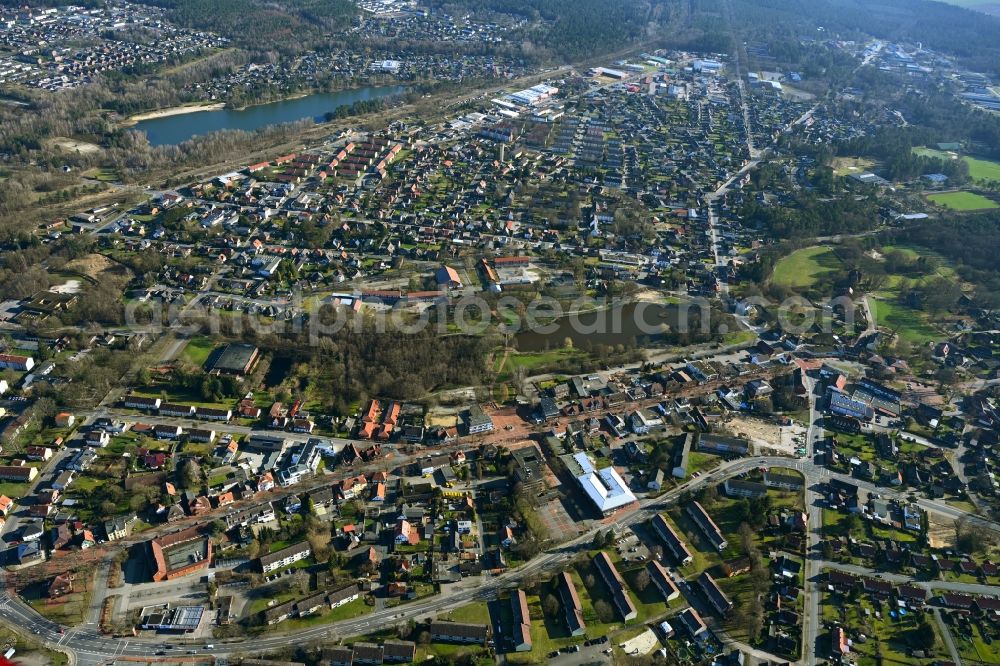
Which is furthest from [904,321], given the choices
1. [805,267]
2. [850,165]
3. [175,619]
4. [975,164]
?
[175,619]

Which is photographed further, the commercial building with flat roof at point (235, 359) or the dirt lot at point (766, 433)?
the commercial building with flat roof at point (235, 359)

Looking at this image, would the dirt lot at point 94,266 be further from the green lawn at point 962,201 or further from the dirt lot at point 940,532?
the green lawn at point 962,201

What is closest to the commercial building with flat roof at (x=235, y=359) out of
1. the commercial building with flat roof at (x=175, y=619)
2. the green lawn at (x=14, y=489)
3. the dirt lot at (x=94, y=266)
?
the green lawn at (x=14, y=489)

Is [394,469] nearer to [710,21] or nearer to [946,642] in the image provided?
[946,642]

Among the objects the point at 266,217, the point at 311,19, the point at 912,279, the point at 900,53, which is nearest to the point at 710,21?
the point at 900,53

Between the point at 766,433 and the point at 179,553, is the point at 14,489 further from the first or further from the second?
the point at 766,433

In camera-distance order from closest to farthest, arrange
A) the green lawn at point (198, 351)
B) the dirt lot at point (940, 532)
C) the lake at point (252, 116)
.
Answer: the dirt lot at point (940, 532)
the green lawn at point (198, 351)
the lake at point (252, 116)

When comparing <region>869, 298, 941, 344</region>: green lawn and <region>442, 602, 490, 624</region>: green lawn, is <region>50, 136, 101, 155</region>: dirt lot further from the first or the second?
<region>869, 298, 941, 344</region>: green lawn
